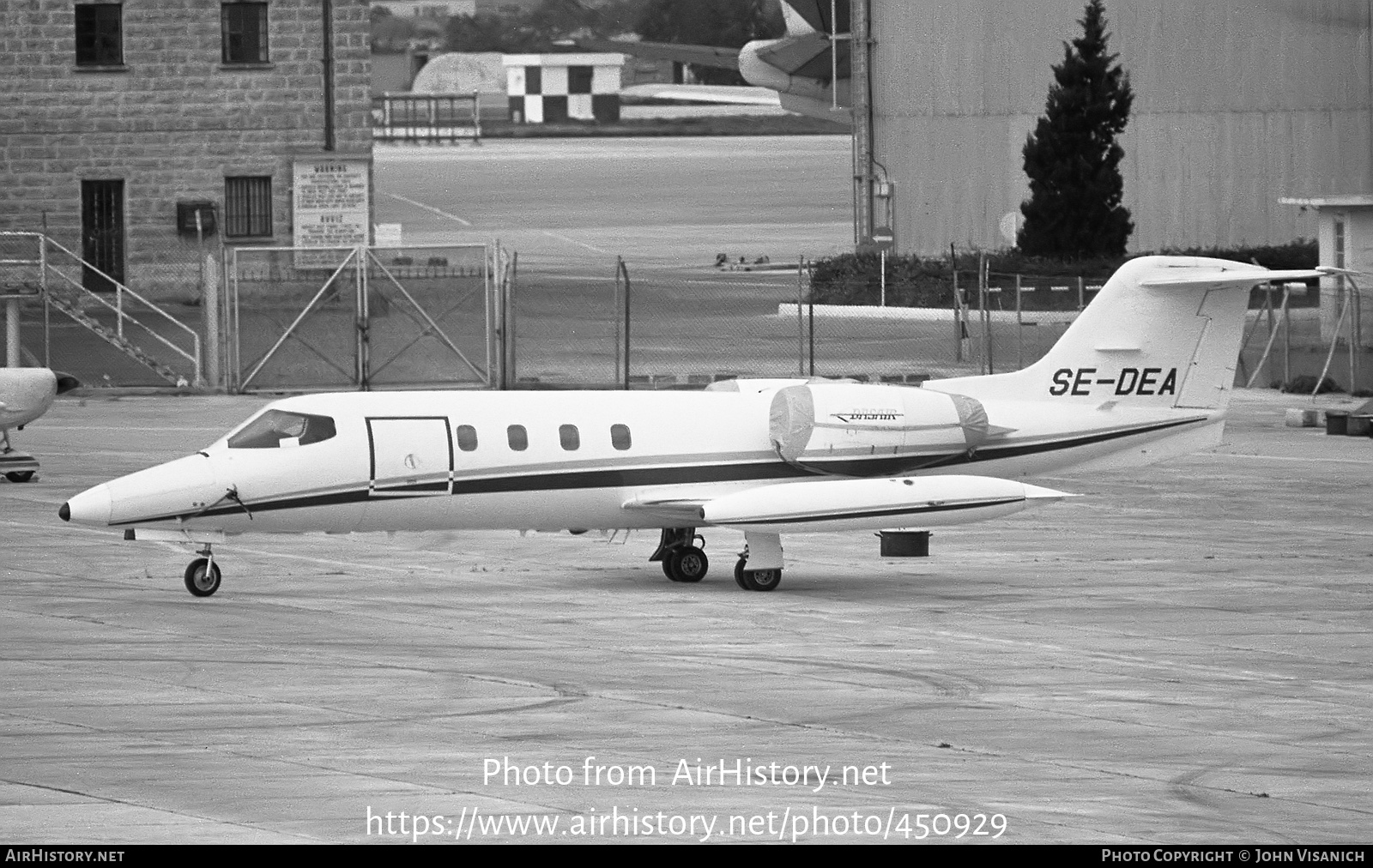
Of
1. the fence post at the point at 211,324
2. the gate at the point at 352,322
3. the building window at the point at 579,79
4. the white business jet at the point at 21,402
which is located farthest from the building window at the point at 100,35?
the building window at the point at 579,79

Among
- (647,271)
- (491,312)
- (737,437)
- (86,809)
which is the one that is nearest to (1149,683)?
(737,437)

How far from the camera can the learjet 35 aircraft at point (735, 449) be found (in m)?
22.0

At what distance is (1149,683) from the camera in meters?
17.7

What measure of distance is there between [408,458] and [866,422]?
4810 mm

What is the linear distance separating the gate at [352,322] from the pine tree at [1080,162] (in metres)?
14.2

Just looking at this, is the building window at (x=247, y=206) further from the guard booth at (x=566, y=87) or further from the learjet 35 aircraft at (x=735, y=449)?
the guard booth at (x=566, y=87)

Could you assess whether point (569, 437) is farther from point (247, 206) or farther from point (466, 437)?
point (247, 206)

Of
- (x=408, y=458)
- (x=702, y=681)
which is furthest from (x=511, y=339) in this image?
(x=702, y=681)

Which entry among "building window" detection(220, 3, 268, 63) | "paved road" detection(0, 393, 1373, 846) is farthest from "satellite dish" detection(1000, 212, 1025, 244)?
"paved road" detection(0, 393, 1373, 846)

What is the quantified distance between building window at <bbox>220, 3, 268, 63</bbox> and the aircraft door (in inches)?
1315

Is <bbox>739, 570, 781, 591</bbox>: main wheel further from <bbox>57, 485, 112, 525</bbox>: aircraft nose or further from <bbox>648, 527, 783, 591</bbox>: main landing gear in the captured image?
<bbox>57, 485, 112, 525</bbox>: aircraft nose

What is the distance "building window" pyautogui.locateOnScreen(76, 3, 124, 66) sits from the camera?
53.3 m

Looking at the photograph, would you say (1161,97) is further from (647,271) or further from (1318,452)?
(1318,452)

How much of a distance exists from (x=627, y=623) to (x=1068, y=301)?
31375mm
